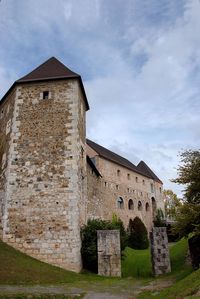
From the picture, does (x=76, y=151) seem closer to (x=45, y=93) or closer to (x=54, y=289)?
(x=45, y=93)

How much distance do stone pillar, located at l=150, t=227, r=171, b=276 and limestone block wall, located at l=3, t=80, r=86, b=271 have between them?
3.37 m

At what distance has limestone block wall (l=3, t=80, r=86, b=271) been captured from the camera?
13.7 metres

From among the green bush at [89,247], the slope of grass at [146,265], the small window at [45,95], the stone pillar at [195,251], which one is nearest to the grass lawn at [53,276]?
the slope of grass at [146,265]

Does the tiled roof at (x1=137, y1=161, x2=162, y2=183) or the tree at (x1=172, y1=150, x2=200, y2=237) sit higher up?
the tiled roof at (x1=137, y1=161, x2=162, y2=183)

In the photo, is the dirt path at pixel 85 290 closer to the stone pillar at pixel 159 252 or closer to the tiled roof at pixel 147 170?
the stone pillar at pixel 159 252

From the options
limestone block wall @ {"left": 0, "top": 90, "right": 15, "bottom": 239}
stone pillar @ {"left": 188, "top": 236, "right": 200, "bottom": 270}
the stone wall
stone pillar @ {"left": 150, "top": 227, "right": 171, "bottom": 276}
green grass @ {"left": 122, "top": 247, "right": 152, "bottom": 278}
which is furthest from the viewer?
the stone wall

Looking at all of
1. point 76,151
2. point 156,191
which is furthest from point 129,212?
point 76,151

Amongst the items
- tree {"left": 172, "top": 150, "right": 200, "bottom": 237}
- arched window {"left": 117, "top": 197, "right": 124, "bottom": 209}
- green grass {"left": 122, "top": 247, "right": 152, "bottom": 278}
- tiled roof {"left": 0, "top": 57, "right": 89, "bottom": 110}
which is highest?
tiled roof {"left": 0, "top": 57, "right": 89, "bottom": 110}

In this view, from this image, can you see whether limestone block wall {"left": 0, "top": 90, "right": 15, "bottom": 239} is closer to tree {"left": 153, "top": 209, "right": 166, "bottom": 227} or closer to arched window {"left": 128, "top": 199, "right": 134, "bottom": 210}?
arched window {"left": 128, "top": 199, "right": 134, "bottom": 210}

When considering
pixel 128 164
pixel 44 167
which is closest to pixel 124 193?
pixel 128 164

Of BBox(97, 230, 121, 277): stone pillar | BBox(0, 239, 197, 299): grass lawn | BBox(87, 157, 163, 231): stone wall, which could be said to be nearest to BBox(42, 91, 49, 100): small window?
BBox(97, 230, 121, 277): stone pillar

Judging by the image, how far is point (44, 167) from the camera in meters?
14.9

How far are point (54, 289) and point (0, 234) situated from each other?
5.40 meters

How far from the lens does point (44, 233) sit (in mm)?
13820
